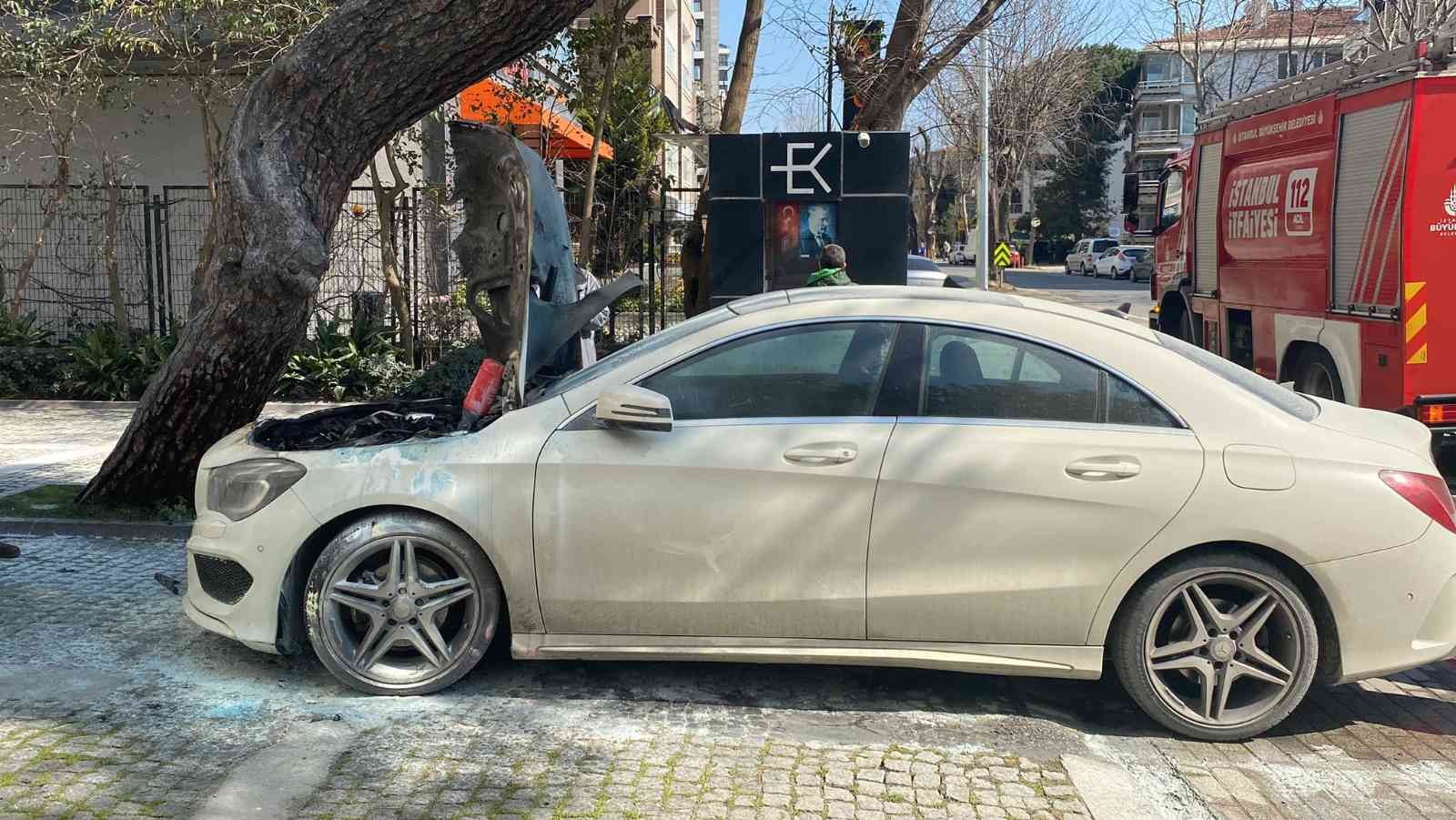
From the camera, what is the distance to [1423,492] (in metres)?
4.29

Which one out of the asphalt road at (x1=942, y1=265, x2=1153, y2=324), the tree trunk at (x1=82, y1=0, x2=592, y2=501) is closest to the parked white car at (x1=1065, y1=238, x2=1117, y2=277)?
the asphalt road at (x1=942, y1=265, x2=1153, y2=324)

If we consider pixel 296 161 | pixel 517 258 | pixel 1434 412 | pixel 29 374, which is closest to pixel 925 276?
pixel 1434 412

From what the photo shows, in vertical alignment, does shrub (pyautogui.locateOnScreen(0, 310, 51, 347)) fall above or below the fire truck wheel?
above

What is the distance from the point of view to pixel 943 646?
4.45 meters

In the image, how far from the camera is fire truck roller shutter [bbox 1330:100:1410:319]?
334 inches

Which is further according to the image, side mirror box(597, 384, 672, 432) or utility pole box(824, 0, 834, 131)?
utility pole box(824, 0, 834, 131)

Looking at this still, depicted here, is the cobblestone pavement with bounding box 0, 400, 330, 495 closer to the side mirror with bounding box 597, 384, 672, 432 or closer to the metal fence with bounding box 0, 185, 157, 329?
the metal fence with bounding box 0, 185, 157, 329

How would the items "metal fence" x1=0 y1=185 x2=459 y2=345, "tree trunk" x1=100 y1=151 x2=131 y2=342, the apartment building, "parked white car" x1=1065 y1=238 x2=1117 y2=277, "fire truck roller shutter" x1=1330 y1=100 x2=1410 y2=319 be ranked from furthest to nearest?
1. "parked white car" x1=1065 y1=238 x2=1117 y2=277
2. the apartment building
3. "metal fence" x1=0 y1=185 x2=459 y2=345
4. "tree trunk" x1=100 y1=151 x2=131 y2=342
5. "fire truck roller shutter" x1=1330 y1=100 x2=1410 y2=319

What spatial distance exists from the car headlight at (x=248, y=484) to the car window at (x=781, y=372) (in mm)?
1409

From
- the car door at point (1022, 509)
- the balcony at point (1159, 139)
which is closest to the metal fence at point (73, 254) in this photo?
the car door at point (1022, 509)

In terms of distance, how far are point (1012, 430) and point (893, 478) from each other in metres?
0.47

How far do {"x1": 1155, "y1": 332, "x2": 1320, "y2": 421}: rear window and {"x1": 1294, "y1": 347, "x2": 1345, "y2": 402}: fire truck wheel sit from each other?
513 cm

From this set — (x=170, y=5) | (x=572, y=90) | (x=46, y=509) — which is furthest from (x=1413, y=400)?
(x=170, y=5)

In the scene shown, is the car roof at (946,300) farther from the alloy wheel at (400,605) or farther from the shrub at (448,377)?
the shrub at (448,377)
